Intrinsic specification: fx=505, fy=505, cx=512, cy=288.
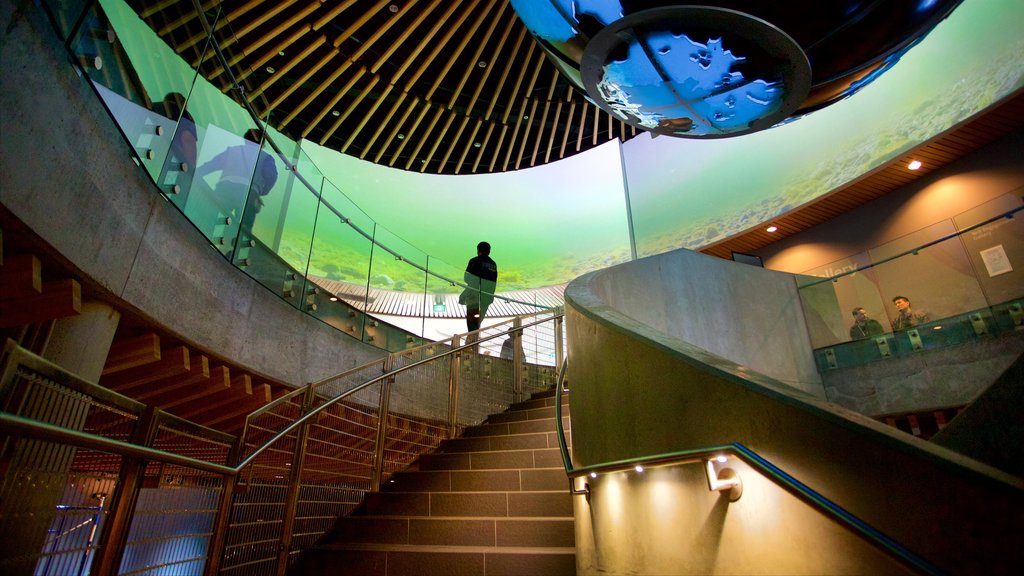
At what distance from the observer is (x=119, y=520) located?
160 centimetres

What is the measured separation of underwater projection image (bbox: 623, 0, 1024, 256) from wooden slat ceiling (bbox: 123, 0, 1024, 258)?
26 centimetres

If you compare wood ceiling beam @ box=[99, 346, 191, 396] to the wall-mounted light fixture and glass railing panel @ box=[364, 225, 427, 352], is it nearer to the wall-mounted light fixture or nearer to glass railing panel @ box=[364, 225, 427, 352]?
glass railing panel @ box=[364, 225, 427, 352]

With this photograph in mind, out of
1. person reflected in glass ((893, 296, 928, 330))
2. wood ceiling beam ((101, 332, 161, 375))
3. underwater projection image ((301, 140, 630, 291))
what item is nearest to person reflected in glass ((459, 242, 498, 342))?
wood ceiling beam ((101, 332, 161, 375))

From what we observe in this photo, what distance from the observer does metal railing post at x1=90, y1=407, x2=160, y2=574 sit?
1545mm

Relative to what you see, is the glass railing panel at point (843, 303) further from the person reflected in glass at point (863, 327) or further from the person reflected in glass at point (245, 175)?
the person reflected in glass at point (245, 175)

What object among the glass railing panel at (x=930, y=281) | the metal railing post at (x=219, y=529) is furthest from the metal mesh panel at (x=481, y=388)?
the glass railing panel at (x=930, y=281)

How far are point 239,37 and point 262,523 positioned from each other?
6303 millimetres

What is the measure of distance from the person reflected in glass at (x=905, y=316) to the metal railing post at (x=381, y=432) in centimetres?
526

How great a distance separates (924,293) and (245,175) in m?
6.56

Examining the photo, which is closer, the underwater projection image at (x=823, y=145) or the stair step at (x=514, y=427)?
the stair step at (x=514, y=427)

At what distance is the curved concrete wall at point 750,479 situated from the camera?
1.05 metres

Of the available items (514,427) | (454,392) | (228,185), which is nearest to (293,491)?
(514,427)

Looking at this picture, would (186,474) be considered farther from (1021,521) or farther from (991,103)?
(991,103)

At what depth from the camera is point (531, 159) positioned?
11.0 meters
